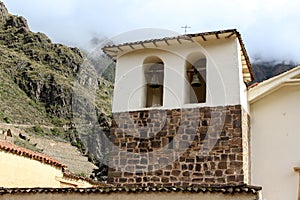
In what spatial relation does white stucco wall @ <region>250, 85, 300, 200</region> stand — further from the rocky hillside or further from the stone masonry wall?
the rocky hillside

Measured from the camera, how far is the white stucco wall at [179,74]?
9.23 m

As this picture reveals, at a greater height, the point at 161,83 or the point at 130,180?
the point at 161,83

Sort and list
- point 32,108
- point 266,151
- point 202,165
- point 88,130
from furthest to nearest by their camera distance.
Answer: point 32,108 → point 88,130 → point 266,151 → point 202,165

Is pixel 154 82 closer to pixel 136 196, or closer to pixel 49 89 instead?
pixel 136 196

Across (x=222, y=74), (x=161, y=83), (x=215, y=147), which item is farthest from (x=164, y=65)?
(x=215, y=147)

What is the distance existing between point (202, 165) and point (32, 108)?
43797 mm

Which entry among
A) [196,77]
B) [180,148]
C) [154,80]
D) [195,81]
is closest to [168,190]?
[180,148]

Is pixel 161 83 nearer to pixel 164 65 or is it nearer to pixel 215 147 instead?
pixel 164 65

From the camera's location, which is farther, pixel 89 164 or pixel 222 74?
pixel 89 164

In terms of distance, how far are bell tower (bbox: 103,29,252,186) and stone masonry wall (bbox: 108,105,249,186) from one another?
0.07ft

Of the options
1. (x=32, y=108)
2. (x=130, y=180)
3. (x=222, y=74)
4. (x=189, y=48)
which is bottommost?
(x=130, y=180)

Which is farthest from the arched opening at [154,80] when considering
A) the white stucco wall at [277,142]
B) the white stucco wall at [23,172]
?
the white stucco wall at [23,172]

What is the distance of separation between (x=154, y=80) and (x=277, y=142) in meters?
3.10

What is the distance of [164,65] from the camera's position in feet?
32.5
